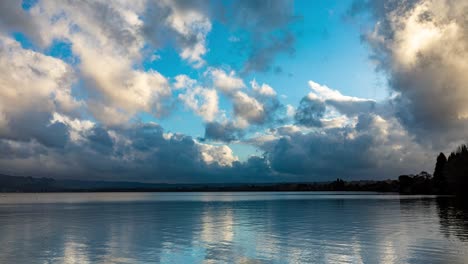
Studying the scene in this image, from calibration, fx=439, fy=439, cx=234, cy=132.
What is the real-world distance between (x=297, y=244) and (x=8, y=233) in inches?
1216

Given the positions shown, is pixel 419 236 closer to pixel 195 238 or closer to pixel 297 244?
pixel 297 244

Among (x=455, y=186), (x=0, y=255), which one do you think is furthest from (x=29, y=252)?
(x=455, y=186)

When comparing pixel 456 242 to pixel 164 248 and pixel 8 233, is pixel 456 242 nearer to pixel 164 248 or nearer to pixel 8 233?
pixel 164 248

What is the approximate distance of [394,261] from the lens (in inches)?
1104

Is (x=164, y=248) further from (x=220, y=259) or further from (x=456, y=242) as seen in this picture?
(x=456, y=242)

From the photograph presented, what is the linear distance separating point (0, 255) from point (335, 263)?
76.6 feet

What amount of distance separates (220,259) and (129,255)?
6.91m

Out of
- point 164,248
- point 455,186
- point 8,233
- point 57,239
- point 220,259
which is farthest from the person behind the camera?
point 455,186

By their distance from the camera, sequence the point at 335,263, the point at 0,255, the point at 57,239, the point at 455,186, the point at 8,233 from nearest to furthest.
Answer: the point at 335,263 < the point at 0,255 < the point at 57,239 < the point at 8,233 < the point at 455,186

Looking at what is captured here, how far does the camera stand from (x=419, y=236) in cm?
4084

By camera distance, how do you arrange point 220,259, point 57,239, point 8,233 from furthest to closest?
point 8,233, point 57,239, point 220,259

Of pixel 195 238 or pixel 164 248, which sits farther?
pixel 195 238

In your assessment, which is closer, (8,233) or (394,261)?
(394,261)

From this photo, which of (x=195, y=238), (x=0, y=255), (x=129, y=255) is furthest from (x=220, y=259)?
(x=0, y=255)
